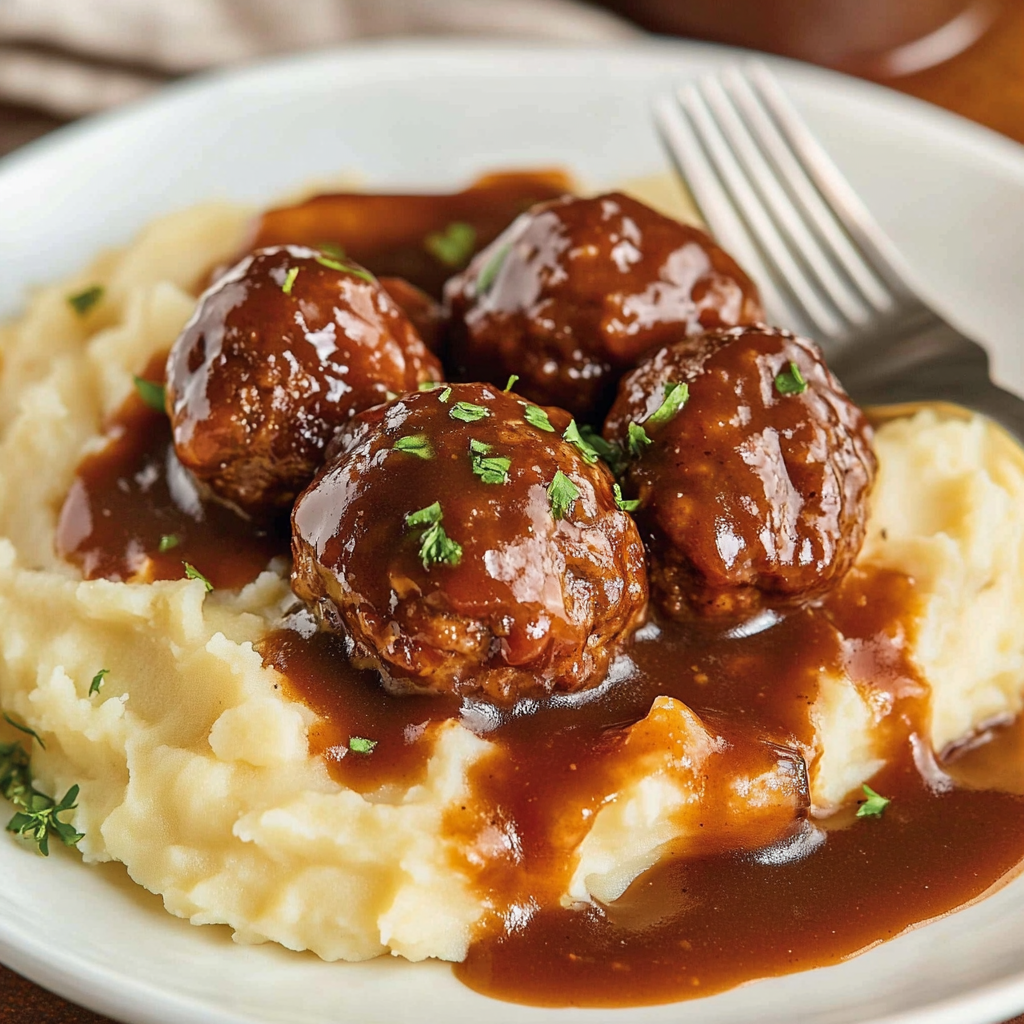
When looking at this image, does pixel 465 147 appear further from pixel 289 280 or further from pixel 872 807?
pixel 872 807

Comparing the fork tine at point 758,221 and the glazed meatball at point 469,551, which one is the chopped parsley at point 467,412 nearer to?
the glazed meatball at point 469,551

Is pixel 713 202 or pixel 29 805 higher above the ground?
pixel 713 202

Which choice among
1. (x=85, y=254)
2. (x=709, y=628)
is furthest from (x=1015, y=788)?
(x=85, y=254)

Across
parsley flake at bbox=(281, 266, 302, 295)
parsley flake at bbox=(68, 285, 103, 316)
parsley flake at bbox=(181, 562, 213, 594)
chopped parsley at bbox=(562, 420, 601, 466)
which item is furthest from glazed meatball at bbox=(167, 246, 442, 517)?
parsley flake at bbox=(68, 285, 103, 316)

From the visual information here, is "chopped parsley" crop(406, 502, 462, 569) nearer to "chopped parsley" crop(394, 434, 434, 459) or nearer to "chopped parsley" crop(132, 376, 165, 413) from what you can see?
"chopped parsley" crop(394, 434, 434, 459)

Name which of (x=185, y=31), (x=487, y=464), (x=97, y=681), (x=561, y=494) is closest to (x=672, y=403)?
(x=561, y=494)

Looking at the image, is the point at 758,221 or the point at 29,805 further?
the point at 758,221
